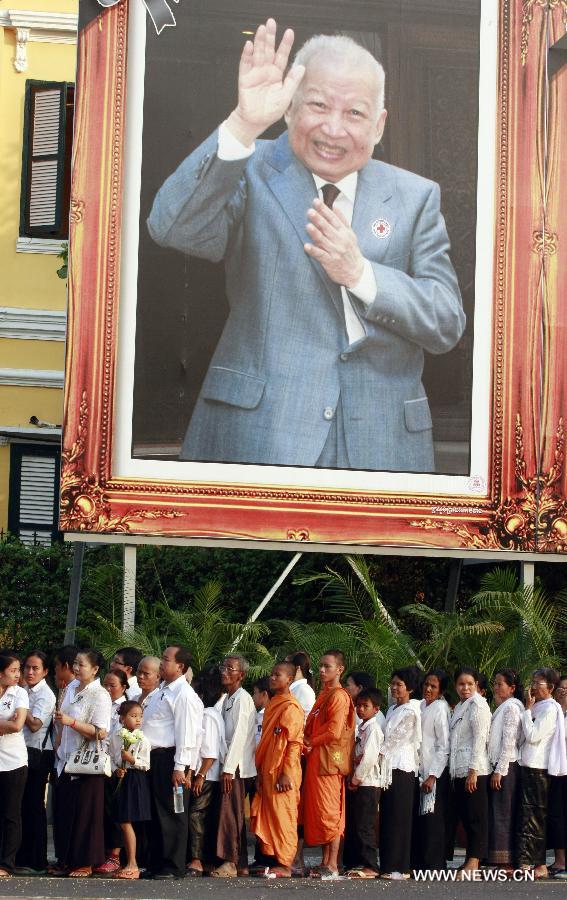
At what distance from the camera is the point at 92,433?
14.9 metres

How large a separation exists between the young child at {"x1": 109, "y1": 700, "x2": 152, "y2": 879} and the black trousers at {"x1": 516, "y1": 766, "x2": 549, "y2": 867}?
2.64 meters

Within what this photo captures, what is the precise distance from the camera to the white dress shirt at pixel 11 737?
1113cm

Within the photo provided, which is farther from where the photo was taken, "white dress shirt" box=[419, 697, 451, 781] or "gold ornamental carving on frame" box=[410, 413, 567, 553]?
"gold ornamental carving on frame" box=[410, 413, 567, 553]

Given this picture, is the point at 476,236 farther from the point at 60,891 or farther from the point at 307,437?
the point at 60,891

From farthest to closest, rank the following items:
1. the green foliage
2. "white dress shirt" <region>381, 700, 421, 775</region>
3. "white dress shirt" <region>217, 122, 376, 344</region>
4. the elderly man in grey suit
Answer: the green foliage
"white dress shirt" <region>217, 122, 376, 344</region>
the elderly man in grey suit
"white dress shirt" <region>381, 700, 421, 775</region>

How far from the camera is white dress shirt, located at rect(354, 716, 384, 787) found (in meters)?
11.8

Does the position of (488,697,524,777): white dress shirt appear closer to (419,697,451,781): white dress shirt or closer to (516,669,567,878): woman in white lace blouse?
(516,669,567,878): woman in white lace blouse

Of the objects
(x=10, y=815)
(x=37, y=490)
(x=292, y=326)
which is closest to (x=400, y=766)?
(x=10, y=815)

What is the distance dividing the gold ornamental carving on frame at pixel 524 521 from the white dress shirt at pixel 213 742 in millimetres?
4022

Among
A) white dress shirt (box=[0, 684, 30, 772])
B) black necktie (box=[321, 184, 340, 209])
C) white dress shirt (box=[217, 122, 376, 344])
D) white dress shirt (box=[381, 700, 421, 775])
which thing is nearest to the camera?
white dress shirt (box=[0, 684, 30, 772])

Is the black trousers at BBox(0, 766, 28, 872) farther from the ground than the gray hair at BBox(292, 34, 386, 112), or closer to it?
closer to it

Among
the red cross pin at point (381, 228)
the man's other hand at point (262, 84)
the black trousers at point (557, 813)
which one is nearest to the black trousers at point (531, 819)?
the black trousers at point (557, 813)

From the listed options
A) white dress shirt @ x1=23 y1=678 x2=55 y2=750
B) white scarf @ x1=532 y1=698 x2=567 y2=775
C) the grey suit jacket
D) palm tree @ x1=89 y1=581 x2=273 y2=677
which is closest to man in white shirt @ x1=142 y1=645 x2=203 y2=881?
white dress shirt @ x1=23 y1=678 x2=55 y2=750

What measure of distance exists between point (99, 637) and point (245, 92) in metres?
4.95
